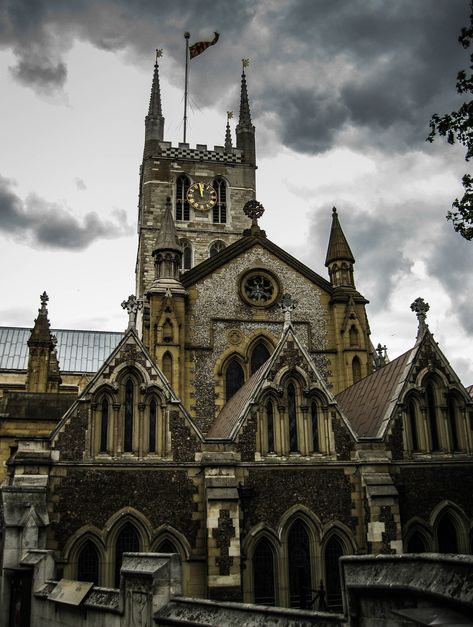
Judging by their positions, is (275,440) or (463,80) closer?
(463,80)

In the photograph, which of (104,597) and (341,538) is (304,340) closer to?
(341,538)

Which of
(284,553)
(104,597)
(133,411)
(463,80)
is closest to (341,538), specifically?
(284,553)

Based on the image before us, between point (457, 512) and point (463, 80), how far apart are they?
11.5 meters

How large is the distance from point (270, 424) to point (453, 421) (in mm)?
5599

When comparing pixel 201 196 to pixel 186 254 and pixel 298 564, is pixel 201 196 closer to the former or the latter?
pixel 186 254

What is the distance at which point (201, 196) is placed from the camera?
51.2 metres

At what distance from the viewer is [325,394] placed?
63.0ft

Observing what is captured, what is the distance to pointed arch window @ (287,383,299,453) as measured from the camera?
18859 mm

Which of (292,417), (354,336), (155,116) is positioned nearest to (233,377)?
(354,336)

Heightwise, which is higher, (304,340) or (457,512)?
(304,340)

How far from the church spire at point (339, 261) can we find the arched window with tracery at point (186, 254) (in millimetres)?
20592

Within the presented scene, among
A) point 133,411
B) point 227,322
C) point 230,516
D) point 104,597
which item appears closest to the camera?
point 104,597

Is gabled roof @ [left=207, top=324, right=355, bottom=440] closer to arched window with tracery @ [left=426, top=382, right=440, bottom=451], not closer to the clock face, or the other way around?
arched window with tracery @ [left=426, top=382, right=440, bottom=451]

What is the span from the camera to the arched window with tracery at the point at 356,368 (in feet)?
84.2
